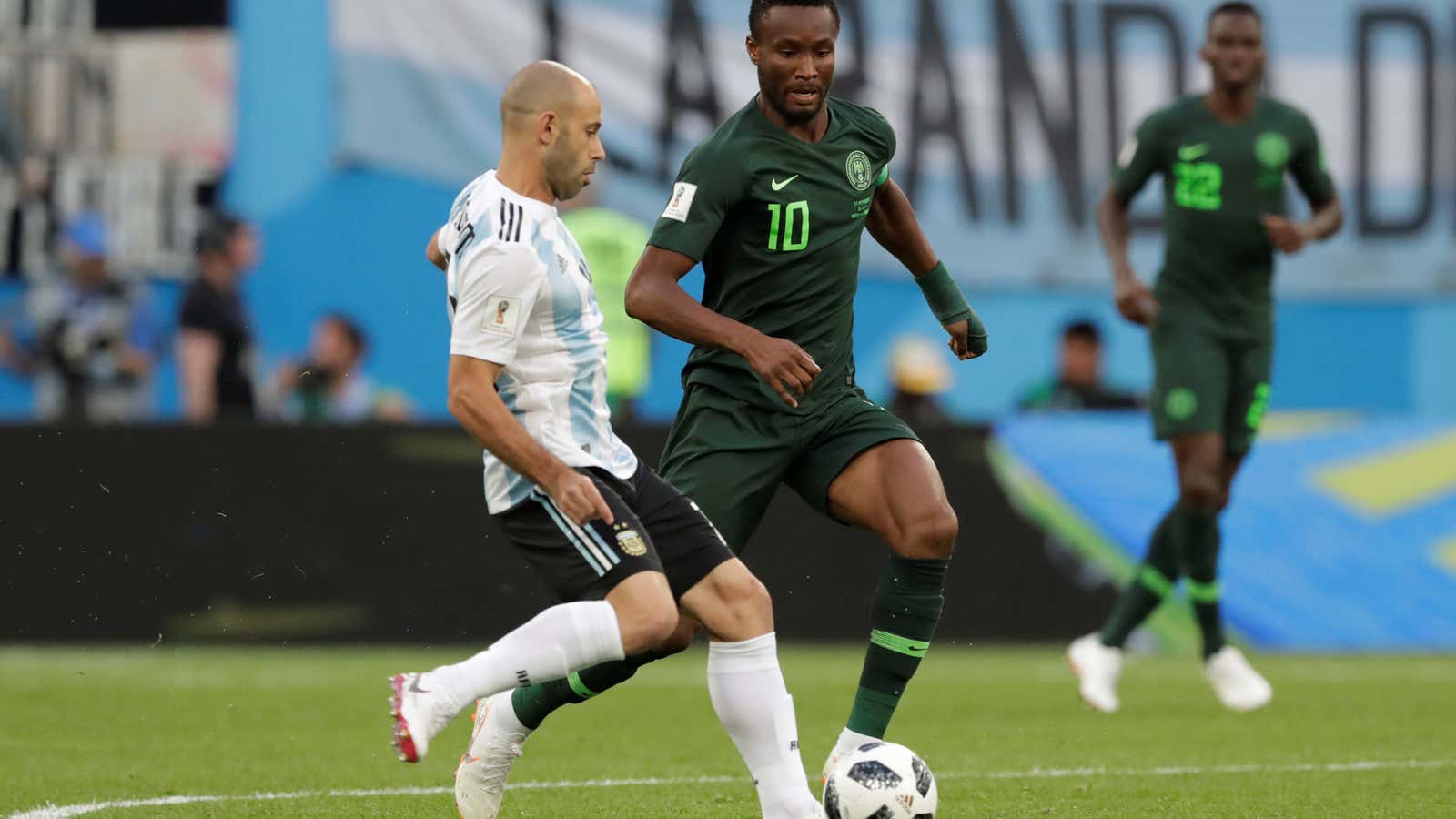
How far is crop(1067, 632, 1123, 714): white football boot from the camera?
7.89 metres

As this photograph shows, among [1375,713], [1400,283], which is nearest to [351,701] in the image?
[1375,713]

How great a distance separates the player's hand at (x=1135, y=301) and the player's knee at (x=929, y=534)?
2.76m

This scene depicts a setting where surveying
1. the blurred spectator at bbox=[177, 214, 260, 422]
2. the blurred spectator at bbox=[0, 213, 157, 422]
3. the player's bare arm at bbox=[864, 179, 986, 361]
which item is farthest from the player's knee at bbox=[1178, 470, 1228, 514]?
the blurred spectator at bbox=[0, 213, 157, 422]

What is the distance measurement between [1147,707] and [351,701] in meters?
2.91

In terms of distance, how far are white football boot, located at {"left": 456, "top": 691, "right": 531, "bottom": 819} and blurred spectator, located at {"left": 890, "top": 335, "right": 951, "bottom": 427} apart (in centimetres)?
550

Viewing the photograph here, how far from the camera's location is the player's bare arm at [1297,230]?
777 cm

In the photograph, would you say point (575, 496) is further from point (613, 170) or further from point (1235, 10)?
point (613, 170)

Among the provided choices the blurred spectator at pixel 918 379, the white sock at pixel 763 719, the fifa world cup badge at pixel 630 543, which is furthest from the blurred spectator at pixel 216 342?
the fifa world cup badge at pixel 630 543

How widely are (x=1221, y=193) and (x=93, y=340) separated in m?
7.41

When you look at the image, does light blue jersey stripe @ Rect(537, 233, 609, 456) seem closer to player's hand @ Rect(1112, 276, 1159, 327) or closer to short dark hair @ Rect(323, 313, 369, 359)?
player's hand @ Rect(1112, 276, 1159, 327)

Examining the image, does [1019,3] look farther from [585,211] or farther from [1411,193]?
[585,211]

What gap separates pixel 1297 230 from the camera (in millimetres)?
7789

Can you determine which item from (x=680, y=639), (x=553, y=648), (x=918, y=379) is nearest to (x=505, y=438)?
(x=553, y=648)

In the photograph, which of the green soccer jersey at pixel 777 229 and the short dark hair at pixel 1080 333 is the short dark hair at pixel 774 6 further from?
the short dark hair at pixel 1080 333
